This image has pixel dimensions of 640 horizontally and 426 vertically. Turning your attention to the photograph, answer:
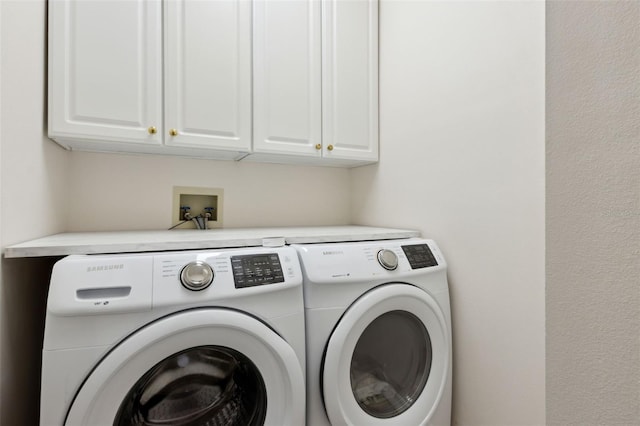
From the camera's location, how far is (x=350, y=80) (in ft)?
5.24

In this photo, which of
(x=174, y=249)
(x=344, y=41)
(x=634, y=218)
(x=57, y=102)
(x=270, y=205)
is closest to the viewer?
(x=634, y=218)

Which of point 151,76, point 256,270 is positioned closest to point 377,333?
point 256,270

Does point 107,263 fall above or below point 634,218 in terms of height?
below

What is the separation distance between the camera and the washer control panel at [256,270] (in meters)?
0.91

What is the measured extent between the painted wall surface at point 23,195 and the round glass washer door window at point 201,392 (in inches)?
13.1

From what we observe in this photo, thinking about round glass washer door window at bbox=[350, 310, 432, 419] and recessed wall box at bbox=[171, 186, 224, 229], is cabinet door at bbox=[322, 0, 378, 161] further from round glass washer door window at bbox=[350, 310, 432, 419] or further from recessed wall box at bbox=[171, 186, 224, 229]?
round glass washer door window at bbox=[350, 310, 432, 419]

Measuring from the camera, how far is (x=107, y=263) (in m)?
0.81

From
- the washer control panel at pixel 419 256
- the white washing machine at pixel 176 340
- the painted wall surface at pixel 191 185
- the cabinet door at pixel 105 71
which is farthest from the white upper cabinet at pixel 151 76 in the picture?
the washer control panel at pixel 419 256

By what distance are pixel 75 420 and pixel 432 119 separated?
4.86ft

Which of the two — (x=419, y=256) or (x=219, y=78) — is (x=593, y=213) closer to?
(x=419, y=256)

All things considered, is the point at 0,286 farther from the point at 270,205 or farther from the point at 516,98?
the point at 516,98

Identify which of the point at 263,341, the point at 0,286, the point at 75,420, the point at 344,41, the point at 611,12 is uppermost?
the point at 344,41

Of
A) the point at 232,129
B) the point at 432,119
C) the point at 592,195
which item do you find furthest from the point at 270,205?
the point at 592,195

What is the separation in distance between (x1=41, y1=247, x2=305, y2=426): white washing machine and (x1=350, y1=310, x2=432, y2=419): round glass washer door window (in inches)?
12.1
